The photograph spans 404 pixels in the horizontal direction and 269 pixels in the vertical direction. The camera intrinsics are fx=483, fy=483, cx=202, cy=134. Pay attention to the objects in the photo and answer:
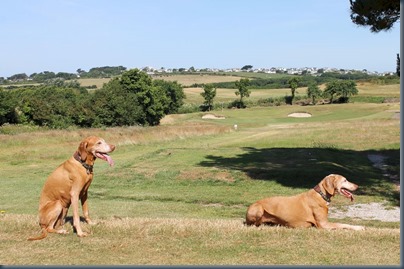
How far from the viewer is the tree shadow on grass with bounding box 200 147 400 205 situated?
18855 mm

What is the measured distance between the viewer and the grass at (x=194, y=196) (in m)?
6.58

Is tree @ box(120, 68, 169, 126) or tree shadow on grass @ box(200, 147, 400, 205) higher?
tree @ box(120, 68, 169, 126)

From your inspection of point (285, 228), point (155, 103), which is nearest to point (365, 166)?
point (285, 228)

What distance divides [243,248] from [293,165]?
52.8ft

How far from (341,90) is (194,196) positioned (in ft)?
298

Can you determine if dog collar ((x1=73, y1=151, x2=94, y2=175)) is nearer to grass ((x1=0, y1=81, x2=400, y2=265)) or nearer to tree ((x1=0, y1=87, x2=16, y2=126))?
grass ((x1=0, y1=81, x2=400, y2=265))

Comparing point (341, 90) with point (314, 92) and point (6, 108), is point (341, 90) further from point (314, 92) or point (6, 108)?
point (6, 108)

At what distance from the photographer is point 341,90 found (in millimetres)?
102500

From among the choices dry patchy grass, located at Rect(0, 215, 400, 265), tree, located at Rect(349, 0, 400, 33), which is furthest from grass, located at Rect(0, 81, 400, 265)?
tree, located at Rect(349, 0, 400, 33)

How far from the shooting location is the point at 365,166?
23.9m

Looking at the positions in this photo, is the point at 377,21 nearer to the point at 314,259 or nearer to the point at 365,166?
the point at 365,166

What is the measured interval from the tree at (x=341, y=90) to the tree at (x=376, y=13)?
8359 centimetres

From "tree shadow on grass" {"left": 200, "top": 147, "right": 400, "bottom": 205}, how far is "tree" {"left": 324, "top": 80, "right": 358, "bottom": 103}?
76067mm

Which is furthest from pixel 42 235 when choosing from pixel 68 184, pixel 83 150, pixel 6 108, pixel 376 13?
pixel 6 108
